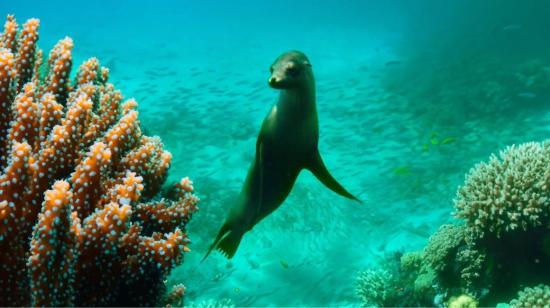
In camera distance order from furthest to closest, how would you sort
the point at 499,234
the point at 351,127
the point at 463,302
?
the point at 351,127
the point at 463,302
the point at 499,234

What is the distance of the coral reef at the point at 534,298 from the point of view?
4199mm

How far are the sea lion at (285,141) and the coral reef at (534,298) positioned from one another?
291cm

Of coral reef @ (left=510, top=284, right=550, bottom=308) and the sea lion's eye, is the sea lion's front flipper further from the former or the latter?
coral reef @ (left=510, top=284, right=550, bottom=308)

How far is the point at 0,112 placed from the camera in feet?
7.73

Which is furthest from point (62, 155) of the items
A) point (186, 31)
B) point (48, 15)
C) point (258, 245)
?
point (48, 15)

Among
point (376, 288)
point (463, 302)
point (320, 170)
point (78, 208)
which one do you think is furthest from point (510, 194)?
point (78, 208)

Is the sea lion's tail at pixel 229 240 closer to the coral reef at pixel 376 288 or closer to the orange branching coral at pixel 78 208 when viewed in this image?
the orange branching coral at pixel 78 208

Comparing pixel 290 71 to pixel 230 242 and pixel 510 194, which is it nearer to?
pixel 230 242

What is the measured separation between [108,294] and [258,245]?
31.3 feet

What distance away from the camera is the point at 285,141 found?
101 inches

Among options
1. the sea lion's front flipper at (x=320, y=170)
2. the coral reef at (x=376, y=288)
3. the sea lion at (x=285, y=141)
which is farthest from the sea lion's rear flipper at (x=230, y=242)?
the coral reef at (x=376, y=288)

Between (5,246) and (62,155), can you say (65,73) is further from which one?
(5,246)

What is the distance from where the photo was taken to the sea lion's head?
Answer: 219 centimetres

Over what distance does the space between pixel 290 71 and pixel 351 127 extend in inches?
672
